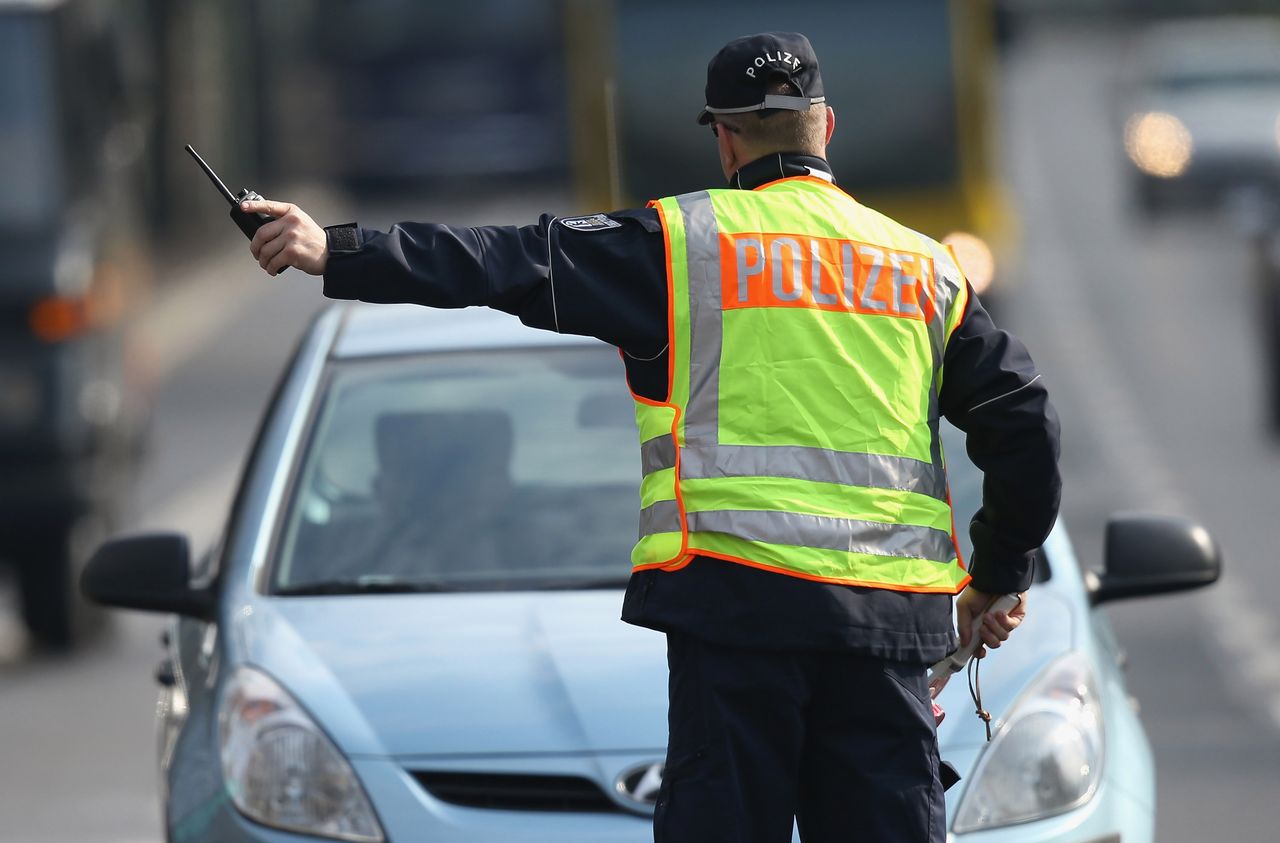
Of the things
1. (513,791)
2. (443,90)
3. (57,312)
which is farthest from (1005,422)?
(443,90)

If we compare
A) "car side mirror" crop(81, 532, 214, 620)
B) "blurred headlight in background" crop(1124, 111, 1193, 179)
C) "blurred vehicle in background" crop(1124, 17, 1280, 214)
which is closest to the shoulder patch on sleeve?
"car side mirror" crop(81, 532, 214, 620)

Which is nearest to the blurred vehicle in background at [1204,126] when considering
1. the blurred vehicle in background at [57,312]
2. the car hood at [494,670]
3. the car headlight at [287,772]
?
the blurred vehicle in background at [57,312]

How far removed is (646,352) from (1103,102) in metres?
43.0

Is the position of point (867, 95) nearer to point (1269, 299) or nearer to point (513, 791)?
point (1269, 299)

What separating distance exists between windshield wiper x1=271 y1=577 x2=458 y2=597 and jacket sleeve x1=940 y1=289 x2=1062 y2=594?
5.39 ft

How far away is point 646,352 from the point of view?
3.67 m

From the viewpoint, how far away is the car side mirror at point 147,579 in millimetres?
5160

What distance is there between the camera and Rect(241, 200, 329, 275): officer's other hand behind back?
3.50 metres

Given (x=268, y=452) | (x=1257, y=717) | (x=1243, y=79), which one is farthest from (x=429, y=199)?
(x=268, y=452)

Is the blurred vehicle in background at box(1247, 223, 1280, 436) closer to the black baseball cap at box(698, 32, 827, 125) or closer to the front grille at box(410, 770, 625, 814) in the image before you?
the front grille at box(410, 770, 625, 814)

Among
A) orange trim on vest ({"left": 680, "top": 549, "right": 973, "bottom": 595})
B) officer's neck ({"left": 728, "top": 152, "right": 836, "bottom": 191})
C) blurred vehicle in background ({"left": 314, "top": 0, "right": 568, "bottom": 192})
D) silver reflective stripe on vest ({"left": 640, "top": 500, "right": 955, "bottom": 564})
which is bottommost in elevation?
blurred vehicle in background ({"left": 314, "top": 0, "right": 568, "bottom": 192})

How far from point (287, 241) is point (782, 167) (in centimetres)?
75

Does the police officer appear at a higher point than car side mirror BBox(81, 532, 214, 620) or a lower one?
higher

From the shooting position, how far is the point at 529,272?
3588mm
